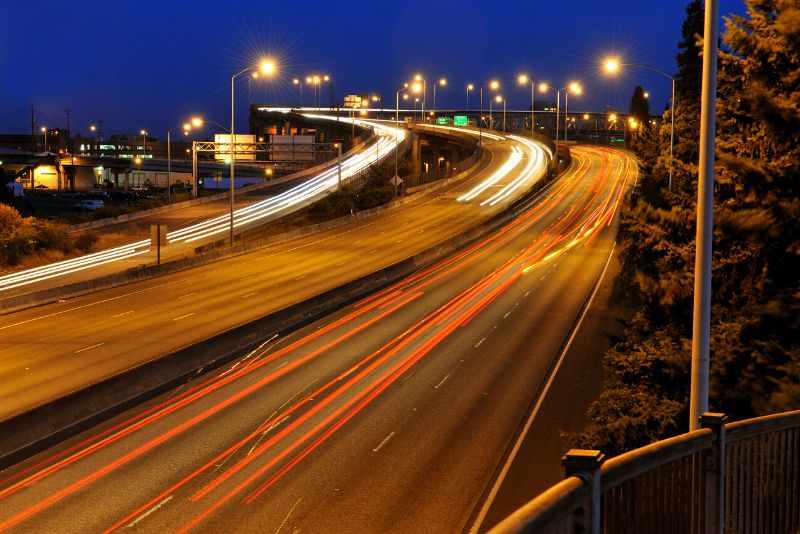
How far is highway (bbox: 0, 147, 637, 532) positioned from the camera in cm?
1470

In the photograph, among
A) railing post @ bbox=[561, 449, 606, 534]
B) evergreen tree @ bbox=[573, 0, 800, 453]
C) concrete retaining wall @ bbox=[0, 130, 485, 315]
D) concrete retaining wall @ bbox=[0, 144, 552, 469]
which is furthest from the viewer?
concrete retaining wall @ bbox=[0, 130, 485, 315]

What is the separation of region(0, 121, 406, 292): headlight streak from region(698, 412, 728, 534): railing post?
4350 cm

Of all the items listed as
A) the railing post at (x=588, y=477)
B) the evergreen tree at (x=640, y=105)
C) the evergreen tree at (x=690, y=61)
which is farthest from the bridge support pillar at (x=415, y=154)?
the railing post at (x=588, y=477)

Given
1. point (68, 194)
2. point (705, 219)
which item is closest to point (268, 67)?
point (705, 219)

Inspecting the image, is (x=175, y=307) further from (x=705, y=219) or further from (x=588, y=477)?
(x=588, y=477)

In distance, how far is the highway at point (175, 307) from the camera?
2503 centimetres

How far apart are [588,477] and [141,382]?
19.2 meters

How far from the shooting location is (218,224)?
69812 millimetres

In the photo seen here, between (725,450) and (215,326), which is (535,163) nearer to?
(215,326)

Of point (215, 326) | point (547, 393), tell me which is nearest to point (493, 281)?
point (215, 326)

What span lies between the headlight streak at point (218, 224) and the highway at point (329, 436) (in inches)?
732

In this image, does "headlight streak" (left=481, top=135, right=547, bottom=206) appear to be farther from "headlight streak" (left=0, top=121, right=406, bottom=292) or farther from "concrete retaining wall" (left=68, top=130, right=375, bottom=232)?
"concrete retaining wall" (left=68, top=130, right=375, bottom=232)

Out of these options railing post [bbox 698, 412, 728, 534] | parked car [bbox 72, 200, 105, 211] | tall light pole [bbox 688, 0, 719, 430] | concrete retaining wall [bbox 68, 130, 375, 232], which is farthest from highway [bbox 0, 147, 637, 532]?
parked car [bbox 72, 200, 105, 211]

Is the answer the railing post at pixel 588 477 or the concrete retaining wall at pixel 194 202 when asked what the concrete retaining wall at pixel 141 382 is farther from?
the concrete retaining wall at pixel 194 202
